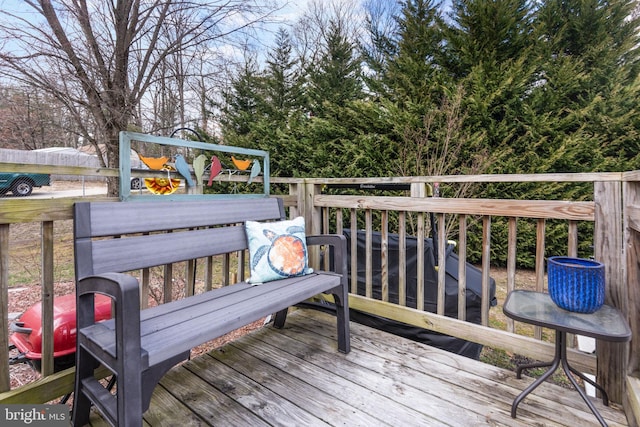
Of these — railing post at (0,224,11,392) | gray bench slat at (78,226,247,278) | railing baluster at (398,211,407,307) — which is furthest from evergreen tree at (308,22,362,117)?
railing post at (0,224,11,392)

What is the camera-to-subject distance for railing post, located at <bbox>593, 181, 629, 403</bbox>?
1.37m

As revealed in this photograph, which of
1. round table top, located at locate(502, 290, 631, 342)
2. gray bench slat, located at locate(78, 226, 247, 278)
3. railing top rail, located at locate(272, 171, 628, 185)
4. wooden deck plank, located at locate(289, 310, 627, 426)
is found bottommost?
wooden deck plank, located at locate(289, 310, 627, 426)

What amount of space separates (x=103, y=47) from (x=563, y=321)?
432 cm

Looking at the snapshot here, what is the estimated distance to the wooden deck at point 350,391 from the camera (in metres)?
1.30

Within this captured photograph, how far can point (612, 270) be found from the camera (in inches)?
55.7

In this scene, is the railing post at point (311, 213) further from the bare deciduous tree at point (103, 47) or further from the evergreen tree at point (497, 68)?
the evergreen tree at point (497, 68)

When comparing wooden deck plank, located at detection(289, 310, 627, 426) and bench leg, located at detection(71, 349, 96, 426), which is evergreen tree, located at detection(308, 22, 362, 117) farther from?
bench leg, located at detection(71, 349, 96, 426)

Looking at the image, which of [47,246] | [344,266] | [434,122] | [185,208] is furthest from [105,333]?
[434,122]

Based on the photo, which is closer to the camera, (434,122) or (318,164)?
(434,122)

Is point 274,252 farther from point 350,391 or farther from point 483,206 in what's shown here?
point 483,206

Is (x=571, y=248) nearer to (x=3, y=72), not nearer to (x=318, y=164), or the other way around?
(x=318, y=164)

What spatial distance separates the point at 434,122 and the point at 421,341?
3.19 m

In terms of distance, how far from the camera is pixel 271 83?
6.44 metres

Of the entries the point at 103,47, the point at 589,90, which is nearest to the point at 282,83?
Answer: the point at 103,47
